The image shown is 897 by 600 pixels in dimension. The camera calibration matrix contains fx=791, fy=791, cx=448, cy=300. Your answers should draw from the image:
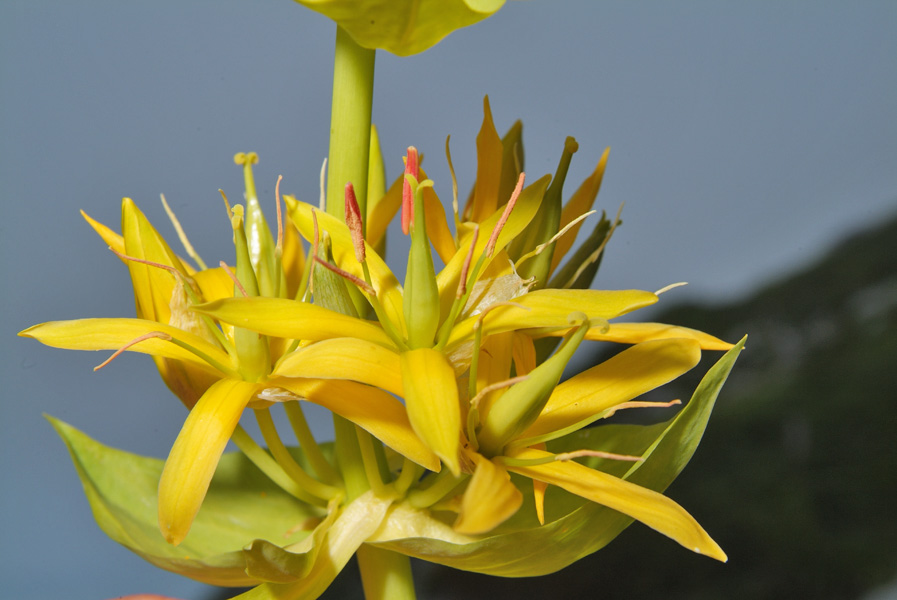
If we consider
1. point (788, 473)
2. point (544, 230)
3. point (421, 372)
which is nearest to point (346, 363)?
point (421, 372)

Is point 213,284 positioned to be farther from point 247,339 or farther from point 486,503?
point 486,503

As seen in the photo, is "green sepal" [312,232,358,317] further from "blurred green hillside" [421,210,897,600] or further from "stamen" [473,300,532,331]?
"blurred green hillside" [421,210,897,600]

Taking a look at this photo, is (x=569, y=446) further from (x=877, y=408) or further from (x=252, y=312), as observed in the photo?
(x=877, y=408)

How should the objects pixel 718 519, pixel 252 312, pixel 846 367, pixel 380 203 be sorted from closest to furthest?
pixel 252 312, pixel 380 203, pixel 718 519, pixel 846 367

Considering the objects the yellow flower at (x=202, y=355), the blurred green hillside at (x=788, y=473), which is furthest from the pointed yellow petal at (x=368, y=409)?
the blurred green hillside at (x=788, y=473)

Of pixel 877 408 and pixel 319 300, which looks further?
pixel 877 408

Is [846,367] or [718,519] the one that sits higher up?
[846,367]

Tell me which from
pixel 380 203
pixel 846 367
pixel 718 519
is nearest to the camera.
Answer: pixel 380 203

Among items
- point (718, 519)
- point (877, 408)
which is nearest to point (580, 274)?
point (718, 519)
